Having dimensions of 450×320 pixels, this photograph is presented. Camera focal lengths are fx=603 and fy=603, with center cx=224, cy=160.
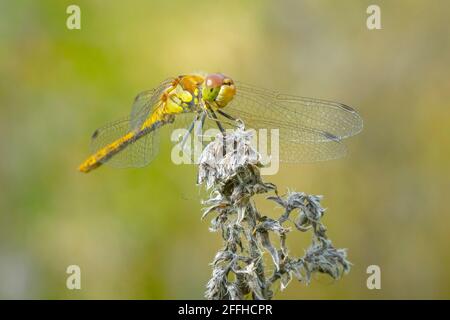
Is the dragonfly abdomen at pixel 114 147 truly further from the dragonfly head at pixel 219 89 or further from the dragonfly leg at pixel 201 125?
the dragonfly head at pixel 219 89

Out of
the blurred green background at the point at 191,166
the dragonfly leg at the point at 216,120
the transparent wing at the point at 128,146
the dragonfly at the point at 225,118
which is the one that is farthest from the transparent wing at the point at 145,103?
the blurred green background at the point at 191,166

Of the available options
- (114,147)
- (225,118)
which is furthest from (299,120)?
(114,147)

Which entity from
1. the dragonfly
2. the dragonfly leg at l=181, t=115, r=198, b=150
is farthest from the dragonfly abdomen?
the dragonfly leg at l=181, t=115, r=198, b=150

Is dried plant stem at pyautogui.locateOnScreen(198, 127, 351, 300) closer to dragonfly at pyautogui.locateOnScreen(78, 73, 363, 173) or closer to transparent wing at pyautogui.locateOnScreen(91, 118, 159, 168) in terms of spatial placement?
dragonfly at pyautogui.locateOnScreen(78, 73, 363, 173)

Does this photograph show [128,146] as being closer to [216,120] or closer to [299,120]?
[216,120]

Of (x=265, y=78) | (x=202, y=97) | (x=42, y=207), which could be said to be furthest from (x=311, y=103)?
(x=42, y=207)

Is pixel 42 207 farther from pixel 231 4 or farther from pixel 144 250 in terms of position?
pixel 231 4

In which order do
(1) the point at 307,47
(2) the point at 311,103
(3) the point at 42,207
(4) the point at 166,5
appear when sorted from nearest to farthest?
1. (2) the point at 311,103
2. (3) the point at 42,207
3. (1) the point at 307,47
4. (4) the point at 166,5
